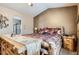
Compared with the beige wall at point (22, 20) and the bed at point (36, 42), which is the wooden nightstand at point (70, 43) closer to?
the bed at point (36, 42)

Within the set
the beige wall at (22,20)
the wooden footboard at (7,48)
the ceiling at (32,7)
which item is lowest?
the wooden footboard at (7,48)

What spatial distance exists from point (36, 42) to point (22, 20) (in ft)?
1.30

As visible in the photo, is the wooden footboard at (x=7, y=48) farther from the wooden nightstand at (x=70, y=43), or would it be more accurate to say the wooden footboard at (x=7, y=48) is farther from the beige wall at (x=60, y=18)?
the wooden nightstand at (x=70, y=43)

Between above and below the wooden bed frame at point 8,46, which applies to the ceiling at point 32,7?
above

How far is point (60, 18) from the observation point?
1.73 m

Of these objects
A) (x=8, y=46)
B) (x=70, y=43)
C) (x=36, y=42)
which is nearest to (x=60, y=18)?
(x=70, y=43)

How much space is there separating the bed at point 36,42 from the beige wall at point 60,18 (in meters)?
0.10

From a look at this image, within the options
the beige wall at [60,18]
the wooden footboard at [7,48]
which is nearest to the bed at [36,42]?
the wooden footboard at [7,48]

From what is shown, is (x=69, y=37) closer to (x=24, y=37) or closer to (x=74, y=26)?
(x=74, y=26)

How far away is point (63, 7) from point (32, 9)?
467mm

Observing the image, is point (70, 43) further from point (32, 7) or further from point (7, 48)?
point (7, 48)

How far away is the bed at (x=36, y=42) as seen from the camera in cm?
162

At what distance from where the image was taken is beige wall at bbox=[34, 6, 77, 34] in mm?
1700
